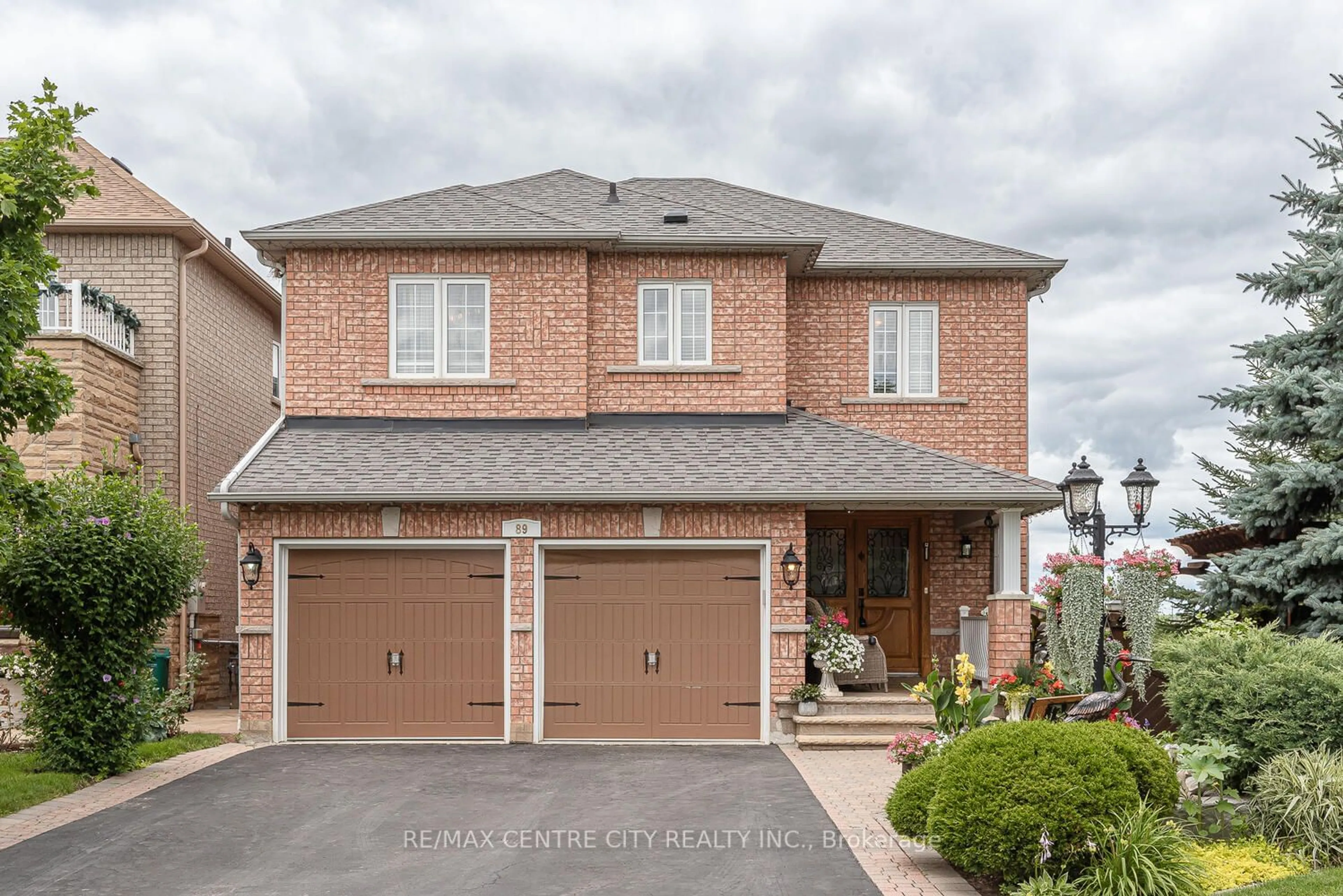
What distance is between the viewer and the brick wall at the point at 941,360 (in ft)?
53.1

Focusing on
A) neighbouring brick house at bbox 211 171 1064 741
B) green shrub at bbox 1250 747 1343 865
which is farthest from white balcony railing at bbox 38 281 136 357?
green shrub at bbox 1250 747 1343 865

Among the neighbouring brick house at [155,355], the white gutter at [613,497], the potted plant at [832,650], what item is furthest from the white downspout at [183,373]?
the potted plant at [832,650]

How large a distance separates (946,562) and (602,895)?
31.9 ft

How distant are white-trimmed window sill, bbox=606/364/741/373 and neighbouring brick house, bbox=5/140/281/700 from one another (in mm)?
6438

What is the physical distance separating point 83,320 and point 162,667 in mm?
4792

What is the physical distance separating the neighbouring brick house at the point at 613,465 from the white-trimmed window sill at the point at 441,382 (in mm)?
29

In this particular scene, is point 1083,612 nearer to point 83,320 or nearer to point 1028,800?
point 1028,800

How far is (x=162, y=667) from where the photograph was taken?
51.9 feet

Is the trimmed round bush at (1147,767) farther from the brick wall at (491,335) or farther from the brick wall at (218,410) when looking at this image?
the brick wall at (218,410)

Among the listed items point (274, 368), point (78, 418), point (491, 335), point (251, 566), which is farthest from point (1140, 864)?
point (274, 368)

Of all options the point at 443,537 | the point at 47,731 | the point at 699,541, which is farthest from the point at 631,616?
the point at 47,731

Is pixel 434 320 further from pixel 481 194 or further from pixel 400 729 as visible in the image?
pixel 400 729

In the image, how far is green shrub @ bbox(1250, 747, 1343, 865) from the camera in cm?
791

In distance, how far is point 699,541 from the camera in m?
13.8
